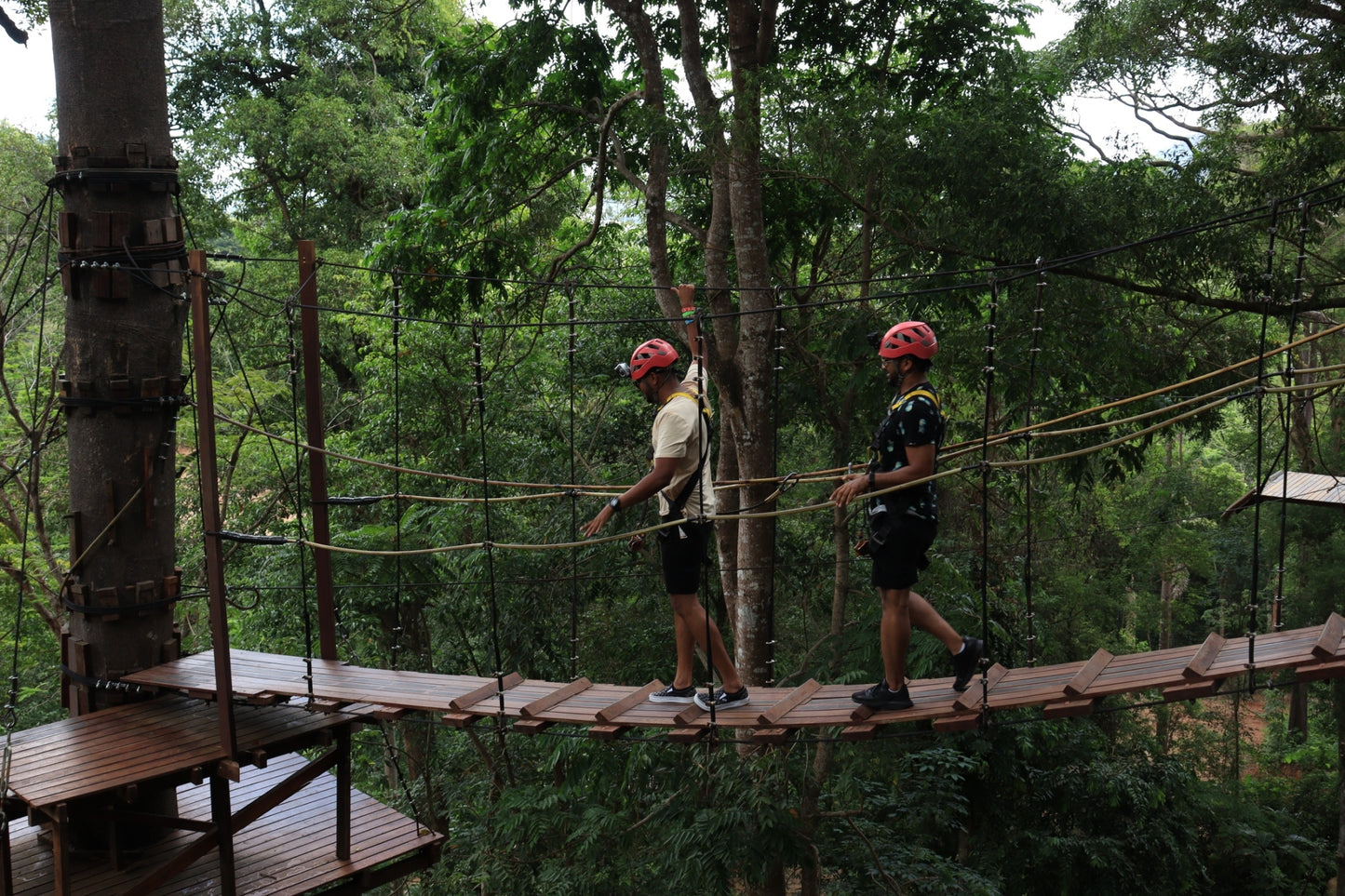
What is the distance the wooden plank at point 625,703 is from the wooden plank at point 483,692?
17.2 inches

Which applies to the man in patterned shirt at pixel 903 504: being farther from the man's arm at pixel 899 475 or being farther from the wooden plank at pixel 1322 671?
the wooden plank at pixel 1322 671

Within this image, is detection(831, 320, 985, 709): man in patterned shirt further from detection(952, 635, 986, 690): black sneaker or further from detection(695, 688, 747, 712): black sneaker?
detection(695, 688, 747, 712): black sneaker

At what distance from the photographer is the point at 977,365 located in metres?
8.09

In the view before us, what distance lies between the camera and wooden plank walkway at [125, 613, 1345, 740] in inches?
145

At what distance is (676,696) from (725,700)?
0.23 meters

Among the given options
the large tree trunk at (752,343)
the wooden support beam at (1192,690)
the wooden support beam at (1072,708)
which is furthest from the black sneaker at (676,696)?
the large tree trunk at (752,343)

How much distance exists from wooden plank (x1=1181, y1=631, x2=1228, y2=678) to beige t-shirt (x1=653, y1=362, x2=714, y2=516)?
1.79m

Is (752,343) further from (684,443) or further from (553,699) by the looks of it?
(553,699)

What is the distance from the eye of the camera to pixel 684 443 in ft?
13.3

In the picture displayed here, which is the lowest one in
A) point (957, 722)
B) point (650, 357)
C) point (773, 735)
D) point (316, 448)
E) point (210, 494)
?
point (773, 735)

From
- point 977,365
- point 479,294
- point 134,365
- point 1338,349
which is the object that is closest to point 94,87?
point 134,365

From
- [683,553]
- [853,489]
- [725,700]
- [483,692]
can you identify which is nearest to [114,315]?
[483,692]

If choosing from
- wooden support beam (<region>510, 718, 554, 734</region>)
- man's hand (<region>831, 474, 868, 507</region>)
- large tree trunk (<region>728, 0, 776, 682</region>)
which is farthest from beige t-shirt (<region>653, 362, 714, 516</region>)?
large tree trunk (<region>728, 0, 776, 682</region>)

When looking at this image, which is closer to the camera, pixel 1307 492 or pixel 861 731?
pixel 861 731
